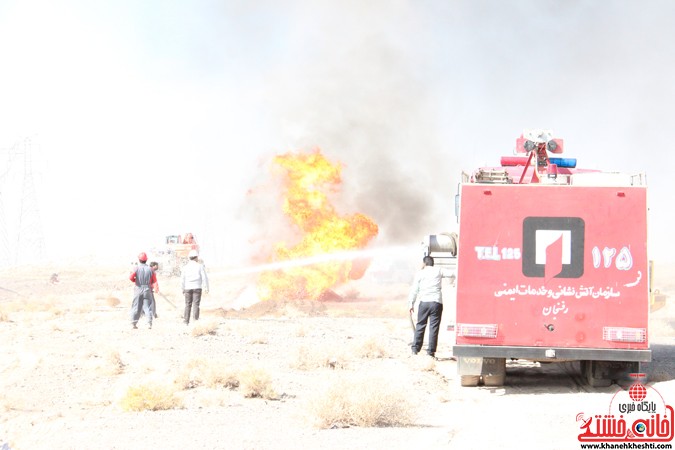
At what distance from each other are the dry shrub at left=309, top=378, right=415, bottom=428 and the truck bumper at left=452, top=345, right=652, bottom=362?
210 centimetres

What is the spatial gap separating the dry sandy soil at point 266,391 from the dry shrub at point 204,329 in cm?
4

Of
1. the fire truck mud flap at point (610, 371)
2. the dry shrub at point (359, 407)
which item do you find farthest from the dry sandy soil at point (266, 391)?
the fire truck mud flap at point (610, 371)

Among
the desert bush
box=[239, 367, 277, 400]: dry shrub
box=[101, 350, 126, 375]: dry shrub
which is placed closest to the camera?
box=[239, 367, 277, 400]: dry shrub

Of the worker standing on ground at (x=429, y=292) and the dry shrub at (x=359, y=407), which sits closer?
the dry shrub at (x=359, y=407)

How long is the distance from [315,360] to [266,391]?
10.3 ft

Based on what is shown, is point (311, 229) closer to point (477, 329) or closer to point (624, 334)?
point (477, 329)

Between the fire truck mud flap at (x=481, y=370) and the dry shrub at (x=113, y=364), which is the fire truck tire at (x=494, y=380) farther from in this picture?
the dry shrub at (x=113, y=364)

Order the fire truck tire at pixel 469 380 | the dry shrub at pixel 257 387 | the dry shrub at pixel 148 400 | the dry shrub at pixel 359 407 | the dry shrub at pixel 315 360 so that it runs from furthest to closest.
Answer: the dry shrub at pixel 315 360 < the fire truck tire at pixel 469 380 < the dry shrub at pixel 257 387 < the dry shrub at pixel 148 400 < the dry shrub at pixel 359 407

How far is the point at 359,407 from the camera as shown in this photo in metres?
9.57

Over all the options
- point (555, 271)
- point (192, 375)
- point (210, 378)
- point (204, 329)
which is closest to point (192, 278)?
point (204, 329)

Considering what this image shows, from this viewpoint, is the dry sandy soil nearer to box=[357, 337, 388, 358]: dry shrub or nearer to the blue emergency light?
box=[357, 337, 388, 358]: dry shrub

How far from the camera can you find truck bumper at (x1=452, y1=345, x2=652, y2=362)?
37.7 feet

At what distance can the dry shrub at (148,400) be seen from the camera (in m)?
10.8

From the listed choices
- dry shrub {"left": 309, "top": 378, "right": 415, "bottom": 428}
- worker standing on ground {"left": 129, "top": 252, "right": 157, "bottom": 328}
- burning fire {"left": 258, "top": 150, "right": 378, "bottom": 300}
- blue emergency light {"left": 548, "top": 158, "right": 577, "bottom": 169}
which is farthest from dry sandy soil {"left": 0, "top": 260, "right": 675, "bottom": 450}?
burning fire {"left": 258, "top": 150, "right": 378, "bottom": 300}
